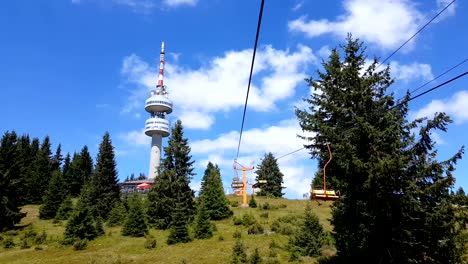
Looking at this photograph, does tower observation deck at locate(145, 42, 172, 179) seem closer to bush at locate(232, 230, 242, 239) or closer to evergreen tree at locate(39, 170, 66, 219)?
evergreen tree at locate(39, 170, 66, 219)

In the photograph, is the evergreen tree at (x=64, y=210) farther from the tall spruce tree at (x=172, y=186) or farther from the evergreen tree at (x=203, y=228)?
the evergreen tree at (x=203, y=228)

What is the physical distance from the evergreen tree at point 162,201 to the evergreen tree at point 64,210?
50.0 ft

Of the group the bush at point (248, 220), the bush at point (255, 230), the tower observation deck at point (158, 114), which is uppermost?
the tower observation deck at point (158, 114)

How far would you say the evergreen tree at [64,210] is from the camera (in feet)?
216

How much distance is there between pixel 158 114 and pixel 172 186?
82.3m

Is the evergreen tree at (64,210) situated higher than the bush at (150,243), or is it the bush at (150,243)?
the evergreen tree at (64,210)

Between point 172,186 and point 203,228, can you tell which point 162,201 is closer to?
point 172,186

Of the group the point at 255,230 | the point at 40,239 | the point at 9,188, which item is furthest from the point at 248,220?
the point at 9,188

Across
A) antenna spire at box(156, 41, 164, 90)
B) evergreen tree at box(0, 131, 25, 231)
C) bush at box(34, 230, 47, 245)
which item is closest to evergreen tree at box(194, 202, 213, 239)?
bush at box(34, 230, 47, 245)

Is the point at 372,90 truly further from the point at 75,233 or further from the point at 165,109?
the point at 165,109

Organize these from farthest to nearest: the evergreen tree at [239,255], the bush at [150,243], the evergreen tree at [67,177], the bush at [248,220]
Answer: the evergreen tree at [67,177] < the bush at [248,220] < the bush at [150,243] < the evergreen tree at [239,255]

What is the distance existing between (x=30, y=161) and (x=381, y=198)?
10846 cm

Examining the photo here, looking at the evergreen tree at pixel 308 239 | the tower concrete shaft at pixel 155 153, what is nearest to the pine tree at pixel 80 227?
the evergreen tree at pixel 308 239

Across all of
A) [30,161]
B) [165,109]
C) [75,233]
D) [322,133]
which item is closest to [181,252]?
[75,233]
